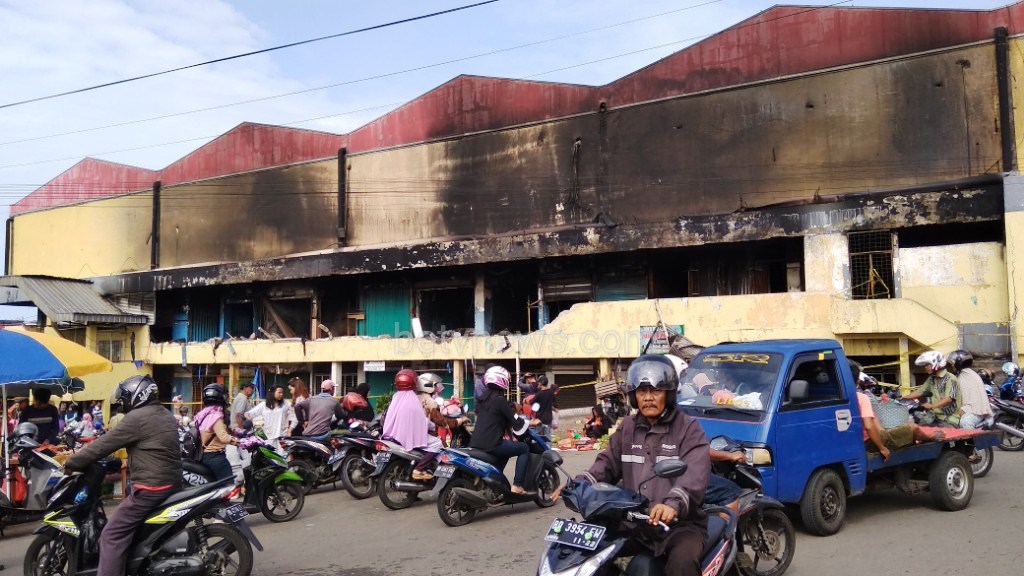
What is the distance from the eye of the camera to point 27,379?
28.6ft

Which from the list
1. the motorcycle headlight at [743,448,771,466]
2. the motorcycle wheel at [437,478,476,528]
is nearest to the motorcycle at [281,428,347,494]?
the motorcycle wheel at [437,478,476,528]

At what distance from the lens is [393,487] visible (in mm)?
9320

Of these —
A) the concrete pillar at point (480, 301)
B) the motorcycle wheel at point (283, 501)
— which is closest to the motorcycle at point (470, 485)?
the motorcycle wheel at point (283, 501)

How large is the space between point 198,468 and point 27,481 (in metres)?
2.70

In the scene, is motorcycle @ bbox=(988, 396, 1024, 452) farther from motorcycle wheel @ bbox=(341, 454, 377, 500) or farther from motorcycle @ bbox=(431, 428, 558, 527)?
motorcycle wheel @ bbox=(341, 454, 377, 500)

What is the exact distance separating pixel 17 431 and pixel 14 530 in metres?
1.54

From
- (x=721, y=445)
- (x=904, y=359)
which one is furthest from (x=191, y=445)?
(x=904, y=359)

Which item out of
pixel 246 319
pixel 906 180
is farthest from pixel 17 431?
pixel 246 319

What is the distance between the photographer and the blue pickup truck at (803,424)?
6766 millimetres

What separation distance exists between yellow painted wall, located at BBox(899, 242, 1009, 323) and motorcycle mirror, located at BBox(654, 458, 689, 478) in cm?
1749

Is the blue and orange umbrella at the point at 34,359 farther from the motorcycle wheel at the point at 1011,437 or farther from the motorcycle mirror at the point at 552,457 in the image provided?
the motorcycle wheel at the point at 1011,437

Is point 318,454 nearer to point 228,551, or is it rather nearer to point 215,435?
point 215,435

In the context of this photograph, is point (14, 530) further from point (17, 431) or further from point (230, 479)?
point (230, 479)

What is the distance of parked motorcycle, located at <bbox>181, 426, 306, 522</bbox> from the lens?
348 inches
